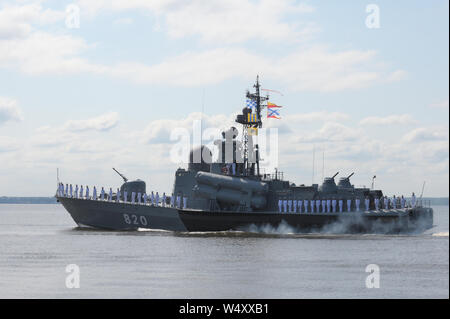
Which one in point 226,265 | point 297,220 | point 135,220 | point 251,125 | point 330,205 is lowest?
point 226,265

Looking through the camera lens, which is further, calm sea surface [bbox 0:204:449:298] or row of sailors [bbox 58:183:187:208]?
row of sailors [bbox 58:183:187:208]

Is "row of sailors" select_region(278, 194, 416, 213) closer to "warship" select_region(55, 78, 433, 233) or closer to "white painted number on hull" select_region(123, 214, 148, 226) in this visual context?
"warship" select_region(55, 78, 433, 233)

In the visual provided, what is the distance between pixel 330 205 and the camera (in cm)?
5838

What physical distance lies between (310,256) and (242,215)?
48.4ft

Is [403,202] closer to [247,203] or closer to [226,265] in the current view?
[247,203]

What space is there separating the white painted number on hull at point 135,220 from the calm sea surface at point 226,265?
231 centimetres

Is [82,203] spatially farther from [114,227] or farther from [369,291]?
[369,291]

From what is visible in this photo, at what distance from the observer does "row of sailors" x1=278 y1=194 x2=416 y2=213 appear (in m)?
56.5

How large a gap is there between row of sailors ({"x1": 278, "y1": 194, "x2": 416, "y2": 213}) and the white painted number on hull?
39.1 ft

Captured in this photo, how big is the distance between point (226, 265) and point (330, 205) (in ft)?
70.4

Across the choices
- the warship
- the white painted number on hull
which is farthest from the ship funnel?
the white painted number on hull

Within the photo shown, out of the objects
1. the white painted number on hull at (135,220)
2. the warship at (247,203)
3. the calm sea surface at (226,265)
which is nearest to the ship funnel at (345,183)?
the warship at (247,203)

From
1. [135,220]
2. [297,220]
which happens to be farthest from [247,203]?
[135,220]

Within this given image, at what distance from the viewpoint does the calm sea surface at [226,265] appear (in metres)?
30.8
